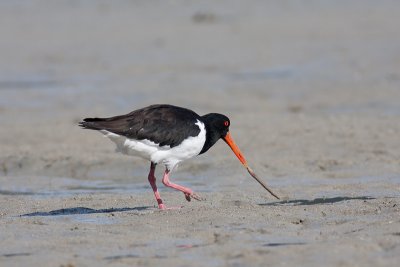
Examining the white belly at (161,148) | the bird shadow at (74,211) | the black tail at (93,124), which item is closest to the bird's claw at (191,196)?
the white belly at (161,148)

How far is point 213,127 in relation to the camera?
9508 millimetres

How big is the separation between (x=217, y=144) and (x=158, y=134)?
Answer: 3567 millimetres

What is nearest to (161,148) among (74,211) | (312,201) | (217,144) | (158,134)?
(158,134)

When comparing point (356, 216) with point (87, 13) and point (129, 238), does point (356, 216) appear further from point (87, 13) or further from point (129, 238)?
point (87, 13)

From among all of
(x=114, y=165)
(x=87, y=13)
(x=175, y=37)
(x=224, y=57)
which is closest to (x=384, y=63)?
(x=224, y=57)

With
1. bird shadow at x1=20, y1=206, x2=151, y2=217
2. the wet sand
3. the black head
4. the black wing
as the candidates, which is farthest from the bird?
the wet sand

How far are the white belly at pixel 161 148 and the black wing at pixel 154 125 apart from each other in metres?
0.06

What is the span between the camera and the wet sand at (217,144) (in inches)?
277

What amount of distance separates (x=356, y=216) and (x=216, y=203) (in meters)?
1.69

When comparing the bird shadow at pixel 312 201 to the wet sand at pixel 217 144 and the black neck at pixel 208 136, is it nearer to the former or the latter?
the wet sand at pixel 217 144

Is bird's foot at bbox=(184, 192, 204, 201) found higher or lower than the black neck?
lower

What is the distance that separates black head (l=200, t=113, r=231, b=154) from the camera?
30.9 ft

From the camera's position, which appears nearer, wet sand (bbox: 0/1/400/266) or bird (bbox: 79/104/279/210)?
wet sand (bbox: 0/1/400/266)

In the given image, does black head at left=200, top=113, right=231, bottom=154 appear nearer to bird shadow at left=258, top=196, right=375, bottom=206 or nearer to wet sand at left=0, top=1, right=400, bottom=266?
wet sand at left=0, top=1, right=400, bottom=266
